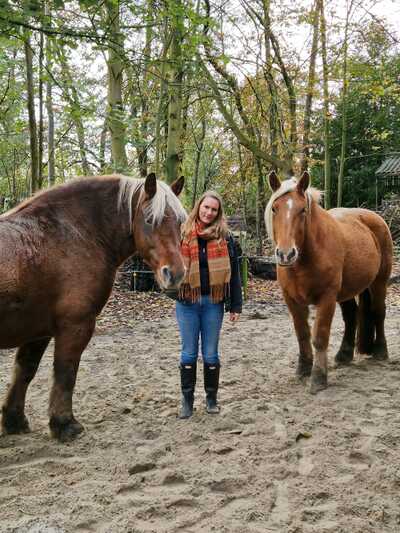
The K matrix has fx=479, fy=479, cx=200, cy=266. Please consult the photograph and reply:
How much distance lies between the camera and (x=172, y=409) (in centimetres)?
402

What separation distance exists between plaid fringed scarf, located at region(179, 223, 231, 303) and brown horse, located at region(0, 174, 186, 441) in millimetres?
314

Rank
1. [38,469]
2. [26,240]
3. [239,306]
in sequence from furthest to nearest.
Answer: [239,306] < [26,240] < [38,469]

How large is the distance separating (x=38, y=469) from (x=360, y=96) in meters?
18.1

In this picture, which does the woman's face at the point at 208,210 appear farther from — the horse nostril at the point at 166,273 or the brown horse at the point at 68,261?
the horse nostril at the point at 166,273

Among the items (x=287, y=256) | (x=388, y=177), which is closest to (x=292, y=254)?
(x=287, y=256)

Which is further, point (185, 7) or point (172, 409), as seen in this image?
point (185, 7)

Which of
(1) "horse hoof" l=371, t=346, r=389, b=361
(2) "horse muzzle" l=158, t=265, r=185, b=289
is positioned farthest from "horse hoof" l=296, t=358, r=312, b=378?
(2) "horse muzzle" l=158, t=265, r=185, b=289

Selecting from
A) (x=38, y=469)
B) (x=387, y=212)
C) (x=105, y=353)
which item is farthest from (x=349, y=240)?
(x=387, y=212)

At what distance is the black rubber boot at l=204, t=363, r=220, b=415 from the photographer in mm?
3875

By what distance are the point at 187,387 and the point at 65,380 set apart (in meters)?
0.97

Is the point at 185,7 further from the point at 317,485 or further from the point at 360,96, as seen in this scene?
the point at 360,96

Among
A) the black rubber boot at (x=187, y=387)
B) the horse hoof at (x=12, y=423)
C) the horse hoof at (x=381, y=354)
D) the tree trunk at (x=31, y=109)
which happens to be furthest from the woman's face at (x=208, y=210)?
the tree trunk at (x=31, y=109)

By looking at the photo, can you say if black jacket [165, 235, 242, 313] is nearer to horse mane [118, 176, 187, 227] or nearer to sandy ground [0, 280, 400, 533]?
horse mane [118, 176, 187, 227]

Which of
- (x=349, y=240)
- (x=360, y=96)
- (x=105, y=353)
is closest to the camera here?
(x=349, y=240)
